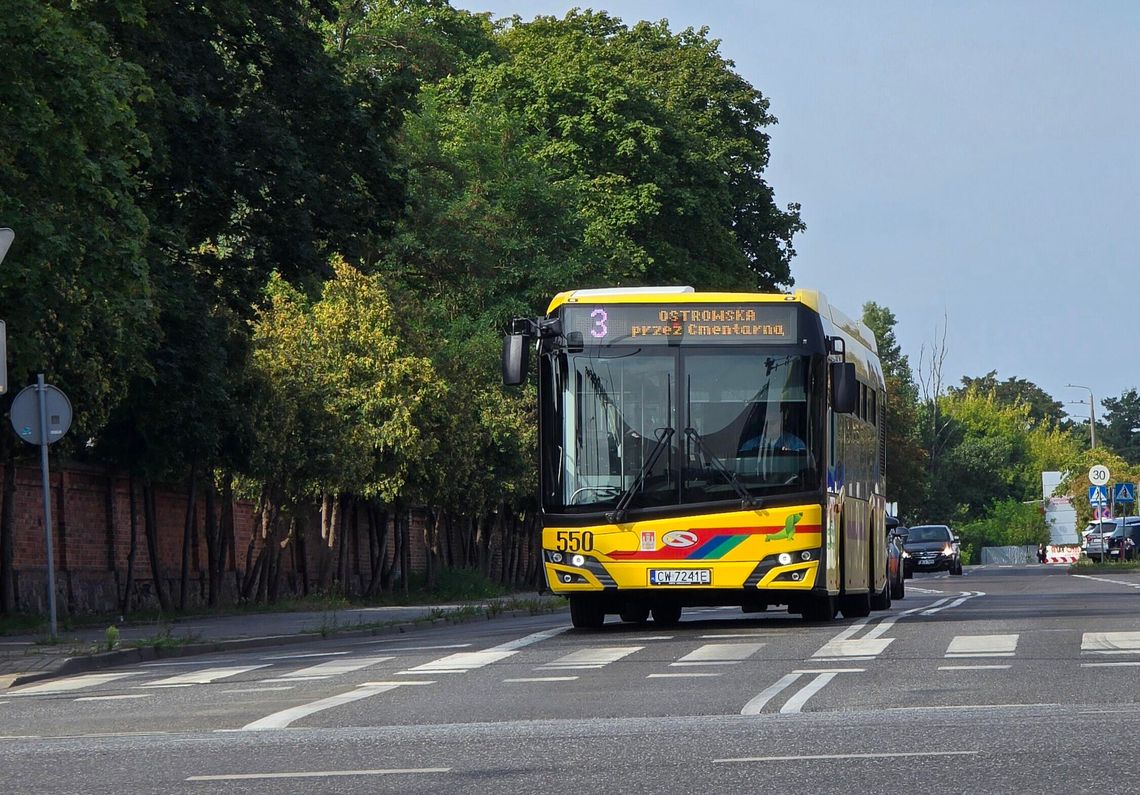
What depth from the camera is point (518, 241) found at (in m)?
49.5

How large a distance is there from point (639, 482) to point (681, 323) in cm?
166

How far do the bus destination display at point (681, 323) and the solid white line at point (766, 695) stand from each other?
6.70 meters

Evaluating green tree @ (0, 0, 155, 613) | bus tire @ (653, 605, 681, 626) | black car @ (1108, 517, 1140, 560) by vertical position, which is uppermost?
green tree @ (0, 0, 155, 613)

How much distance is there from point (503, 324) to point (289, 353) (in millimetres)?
13838

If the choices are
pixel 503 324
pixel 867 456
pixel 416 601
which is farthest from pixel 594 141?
pixel 867 456

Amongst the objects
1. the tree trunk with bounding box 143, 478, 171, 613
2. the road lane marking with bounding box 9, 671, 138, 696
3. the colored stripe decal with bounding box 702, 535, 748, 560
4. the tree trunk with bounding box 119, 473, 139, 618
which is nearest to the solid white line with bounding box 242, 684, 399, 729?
the road lane marking with bounding box 9, 671, 138, 696

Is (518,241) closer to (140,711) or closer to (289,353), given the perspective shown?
(289,353)

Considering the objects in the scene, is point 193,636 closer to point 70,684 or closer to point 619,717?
point 70,684

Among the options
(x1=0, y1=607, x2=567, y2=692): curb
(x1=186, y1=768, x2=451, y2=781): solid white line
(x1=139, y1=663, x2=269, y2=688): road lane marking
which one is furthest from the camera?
(x1=0, y1=607, x2=567, y2=692): curb

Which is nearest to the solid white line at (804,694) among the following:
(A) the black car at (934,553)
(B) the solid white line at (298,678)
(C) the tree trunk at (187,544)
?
(B) the solid white line at (298,678)

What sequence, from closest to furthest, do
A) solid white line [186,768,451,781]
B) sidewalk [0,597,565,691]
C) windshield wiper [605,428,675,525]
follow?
solid white line [186,768,451,781] → sidewalk [0,597,565,691] → windshield wiper [605,428,675,525]

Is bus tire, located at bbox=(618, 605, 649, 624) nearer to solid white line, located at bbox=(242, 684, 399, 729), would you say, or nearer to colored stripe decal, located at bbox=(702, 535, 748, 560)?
colored stripe decal, located at bbox=(702, 535, 748, 560)

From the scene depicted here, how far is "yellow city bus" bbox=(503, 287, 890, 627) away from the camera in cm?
2059

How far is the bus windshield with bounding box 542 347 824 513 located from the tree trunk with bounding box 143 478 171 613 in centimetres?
1315
